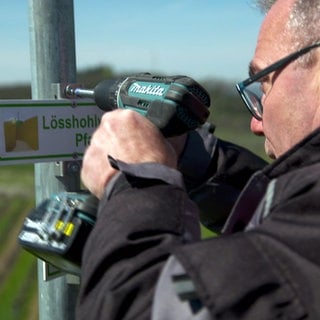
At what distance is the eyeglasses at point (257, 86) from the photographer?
5.23 ft

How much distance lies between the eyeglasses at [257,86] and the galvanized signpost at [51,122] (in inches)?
25.3

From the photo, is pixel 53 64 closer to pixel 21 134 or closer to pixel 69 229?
pixel 21 134

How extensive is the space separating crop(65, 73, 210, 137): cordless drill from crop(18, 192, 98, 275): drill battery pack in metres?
0.25

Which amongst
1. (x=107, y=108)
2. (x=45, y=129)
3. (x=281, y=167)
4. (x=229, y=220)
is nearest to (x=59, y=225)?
(x=229, y=220)

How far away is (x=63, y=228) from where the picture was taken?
163cm

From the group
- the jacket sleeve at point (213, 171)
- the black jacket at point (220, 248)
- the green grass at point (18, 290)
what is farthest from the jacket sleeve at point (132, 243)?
the green grass at point (18, 290)

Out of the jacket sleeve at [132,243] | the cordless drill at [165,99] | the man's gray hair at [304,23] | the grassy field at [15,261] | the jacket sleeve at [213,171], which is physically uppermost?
the man's gray hair at [304,23]

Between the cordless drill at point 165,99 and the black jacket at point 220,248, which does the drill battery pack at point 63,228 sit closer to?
the black jacket at point 220,248

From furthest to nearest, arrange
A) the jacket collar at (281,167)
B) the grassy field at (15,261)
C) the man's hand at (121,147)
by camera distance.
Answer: the grassy field at (15,261) < the man's hand at (121,147) < the jacket collar at (281,167)

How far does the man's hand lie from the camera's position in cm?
157

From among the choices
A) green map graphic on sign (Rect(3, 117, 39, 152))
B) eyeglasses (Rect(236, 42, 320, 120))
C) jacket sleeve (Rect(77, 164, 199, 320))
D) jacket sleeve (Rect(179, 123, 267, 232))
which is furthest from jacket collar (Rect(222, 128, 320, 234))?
green map graphic on sign (Rect(3, 117, 39, 152))

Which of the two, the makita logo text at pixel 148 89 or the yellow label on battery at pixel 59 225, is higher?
the makita logo text at pixel 148 89

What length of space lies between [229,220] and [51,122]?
3.26 feet

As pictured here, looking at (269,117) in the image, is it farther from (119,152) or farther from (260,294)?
(260,294)
